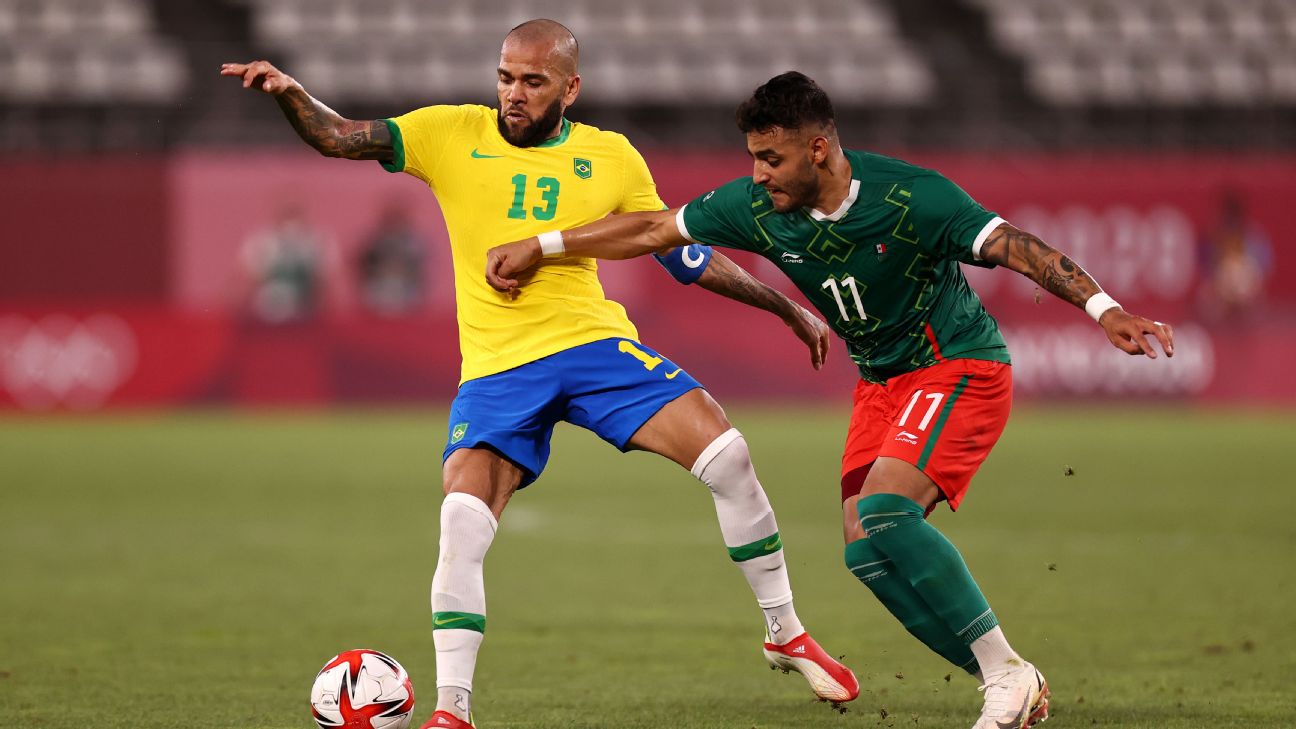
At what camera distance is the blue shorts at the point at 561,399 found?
5.84m

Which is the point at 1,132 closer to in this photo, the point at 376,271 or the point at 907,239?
the point at 376,271

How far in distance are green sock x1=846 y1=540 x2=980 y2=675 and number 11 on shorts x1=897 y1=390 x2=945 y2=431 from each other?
0.41 metres

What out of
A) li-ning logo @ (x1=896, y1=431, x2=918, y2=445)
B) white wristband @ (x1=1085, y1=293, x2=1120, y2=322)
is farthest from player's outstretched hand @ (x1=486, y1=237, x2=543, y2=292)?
white wristband @ (x1=1085, y1=293, x2=1120, y2=322)

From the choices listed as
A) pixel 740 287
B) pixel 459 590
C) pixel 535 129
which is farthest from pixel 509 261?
pixel 459 590

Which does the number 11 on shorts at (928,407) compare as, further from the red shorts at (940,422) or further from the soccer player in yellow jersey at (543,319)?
the soccer player in yellow jersey at (543,319)

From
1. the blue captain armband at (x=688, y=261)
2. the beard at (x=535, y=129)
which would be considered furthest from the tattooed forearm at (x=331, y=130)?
the blue captain armband at (x=688, y=261)

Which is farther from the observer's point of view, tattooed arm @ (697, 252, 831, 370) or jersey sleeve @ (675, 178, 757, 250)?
tattooed arm @ (697, 252, 831, 370)

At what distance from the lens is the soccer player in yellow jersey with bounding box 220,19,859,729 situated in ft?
19.3

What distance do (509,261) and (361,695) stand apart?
1.48 metres

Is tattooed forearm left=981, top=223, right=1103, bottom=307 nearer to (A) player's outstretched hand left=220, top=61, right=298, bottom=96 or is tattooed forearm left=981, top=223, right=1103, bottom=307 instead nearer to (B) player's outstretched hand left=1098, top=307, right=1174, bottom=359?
(B) player's outstretched hand left=1098, top=307, right=1174, bottom=359

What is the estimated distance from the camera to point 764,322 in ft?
67.0

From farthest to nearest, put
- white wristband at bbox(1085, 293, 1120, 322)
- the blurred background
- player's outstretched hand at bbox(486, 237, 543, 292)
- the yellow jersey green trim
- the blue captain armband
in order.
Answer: the blurred background, the blue captain armband, the yellow jersey green trim, player's outstretched hand at bbox(486, 237, 543, 292), white wristband at bbox(1085, 293, 1120, 322)

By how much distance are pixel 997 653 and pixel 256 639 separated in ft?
11.5

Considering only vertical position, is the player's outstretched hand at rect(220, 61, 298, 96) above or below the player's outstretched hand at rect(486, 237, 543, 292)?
above
